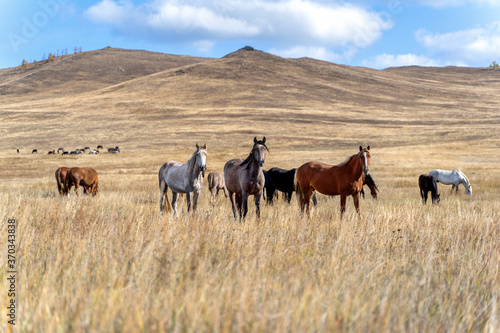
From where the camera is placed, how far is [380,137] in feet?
203

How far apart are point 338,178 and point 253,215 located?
2.61 metres

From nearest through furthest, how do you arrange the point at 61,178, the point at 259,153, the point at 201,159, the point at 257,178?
the point at 259,153
the point at 257,178
the point at 201,159
the point at 61,178

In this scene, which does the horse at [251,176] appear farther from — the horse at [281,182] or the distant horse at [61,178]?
the distant horse at [61,178]

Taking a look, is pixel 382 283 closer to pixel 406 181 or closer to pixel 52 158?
pixel 406 181

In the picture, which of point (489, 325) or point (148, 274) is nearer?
point (489, 325)

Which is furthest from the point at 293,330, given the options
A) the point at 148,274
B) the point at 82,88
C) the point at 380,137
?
the point at 82,88

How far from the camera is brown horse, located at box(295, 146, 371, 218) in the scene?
32.2ft

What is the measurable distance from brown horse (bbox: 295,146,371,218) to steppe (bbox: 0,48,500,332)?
744 millimetres

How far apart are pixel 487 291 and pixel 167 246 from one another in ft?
10.0

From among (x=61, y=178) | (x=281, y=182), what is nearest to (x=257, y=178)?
(x=281, y=182)

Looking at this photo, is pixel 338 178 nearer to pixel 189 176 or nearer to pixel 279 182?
pixel 189 176

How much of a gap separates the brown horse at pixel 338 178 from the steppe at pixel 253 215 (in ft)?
2.44

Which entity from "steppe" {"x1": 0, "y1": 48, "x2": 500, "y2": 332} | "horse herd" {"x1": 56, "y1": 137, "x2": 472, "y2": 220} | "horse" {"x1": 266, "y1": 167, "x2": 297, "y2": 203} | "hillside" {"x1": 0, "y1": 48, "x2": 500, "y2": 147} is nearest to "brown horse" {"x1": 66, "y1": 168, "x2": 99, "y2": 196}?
"steppe" {"x1": 0, "y1": 48, "x2": 500, "y2": 332}

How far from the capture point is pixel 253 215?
867cm
